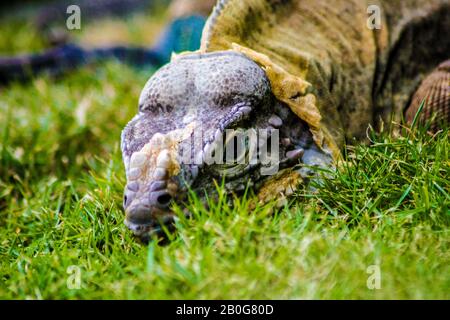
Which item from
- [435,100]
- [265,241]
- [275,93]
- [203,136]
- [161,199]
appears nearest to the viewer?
[265,241]

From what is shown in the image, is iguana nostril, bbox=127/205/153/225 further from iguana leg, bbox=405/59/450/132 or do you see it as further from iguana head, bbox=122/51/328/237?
iguana leg, bbox=405/59/450/132

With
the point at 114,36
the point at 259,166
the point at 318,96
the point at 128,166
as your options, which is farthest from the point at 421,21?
the point at 114,36

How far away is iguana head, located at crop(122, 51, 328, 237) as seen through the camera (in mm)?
3422

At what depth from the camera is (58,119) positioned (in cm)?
632

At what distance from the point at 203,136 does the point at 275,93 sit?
2.16ft

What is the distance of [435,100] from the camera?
459cm

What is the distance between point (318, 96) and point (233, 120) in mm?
913

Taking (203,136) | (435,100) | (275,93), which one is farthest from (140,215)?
(435,100)

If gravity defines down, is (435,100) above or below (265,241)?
above

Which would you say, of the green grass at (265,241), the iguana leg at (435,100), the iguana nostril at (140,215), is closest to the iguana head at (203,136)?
the iguana nostril at (140,215)

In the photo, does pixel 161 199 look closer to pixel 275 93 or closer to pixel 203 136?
pixel 203 136

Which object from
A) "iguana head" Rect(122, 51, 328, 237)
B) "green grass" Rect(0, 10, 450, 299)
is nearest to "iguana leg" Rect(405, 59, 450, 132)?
"green grass" Rect(0, 10, 450, 299)

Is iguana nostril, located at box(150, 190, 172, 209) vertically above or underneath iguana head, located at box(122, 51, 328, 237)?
underneath
